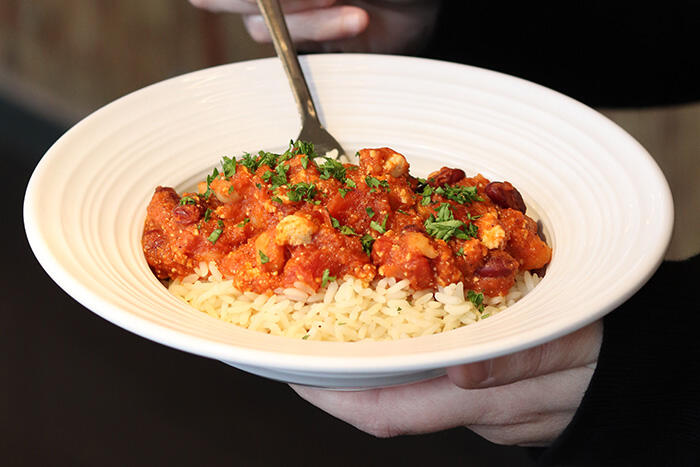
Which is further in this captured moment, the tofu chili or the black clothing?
the black clothing

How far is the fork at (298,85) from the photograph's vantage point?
2953 mm

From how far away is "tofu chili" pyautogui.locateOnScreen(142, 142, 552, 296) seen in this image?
231 cm

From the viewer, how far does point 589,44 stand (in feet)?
13.5

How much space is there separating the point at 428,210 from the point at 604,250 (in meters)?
0.64

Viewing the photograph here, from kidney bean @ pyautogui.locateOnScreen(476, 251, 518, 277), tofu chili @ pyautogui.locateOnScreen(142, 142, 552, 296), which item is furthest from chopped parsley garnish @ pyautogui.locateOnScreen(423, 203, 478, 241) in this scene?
kidney bean @ pyautogui.locateOnScreen(476, 251, 518, 277)

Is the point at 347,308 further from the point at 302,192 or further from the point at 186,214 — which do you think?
the point at 186,214

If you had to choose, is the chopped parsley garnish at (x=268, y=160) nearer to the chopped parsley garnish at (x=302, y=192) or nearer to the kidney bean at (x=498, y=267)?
the chopped parsley garnish at (x=302, y=192)

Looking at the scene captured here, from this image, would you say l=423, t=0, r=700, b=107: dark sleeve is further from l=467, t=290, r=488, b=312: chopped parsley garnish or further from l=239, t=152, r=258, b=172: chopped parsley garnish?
l=467, t=290, r=488, b=312: chopped parsley garnish

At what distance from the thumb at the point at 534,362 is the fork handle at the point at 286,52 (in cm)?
134

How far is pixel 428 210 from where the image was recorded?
8.22 feet

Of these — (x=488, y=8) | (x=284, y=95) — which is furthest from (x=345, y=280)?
(x=488, y=8)

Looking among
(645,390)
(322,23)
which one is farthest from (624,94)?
(645,390)

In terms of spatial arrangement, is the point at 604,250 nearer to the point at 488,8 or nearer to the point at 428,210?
the point at 428,210

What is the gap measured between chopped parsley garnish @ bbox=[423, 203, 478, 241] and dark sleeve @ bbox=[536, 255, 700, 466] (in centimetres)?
58
